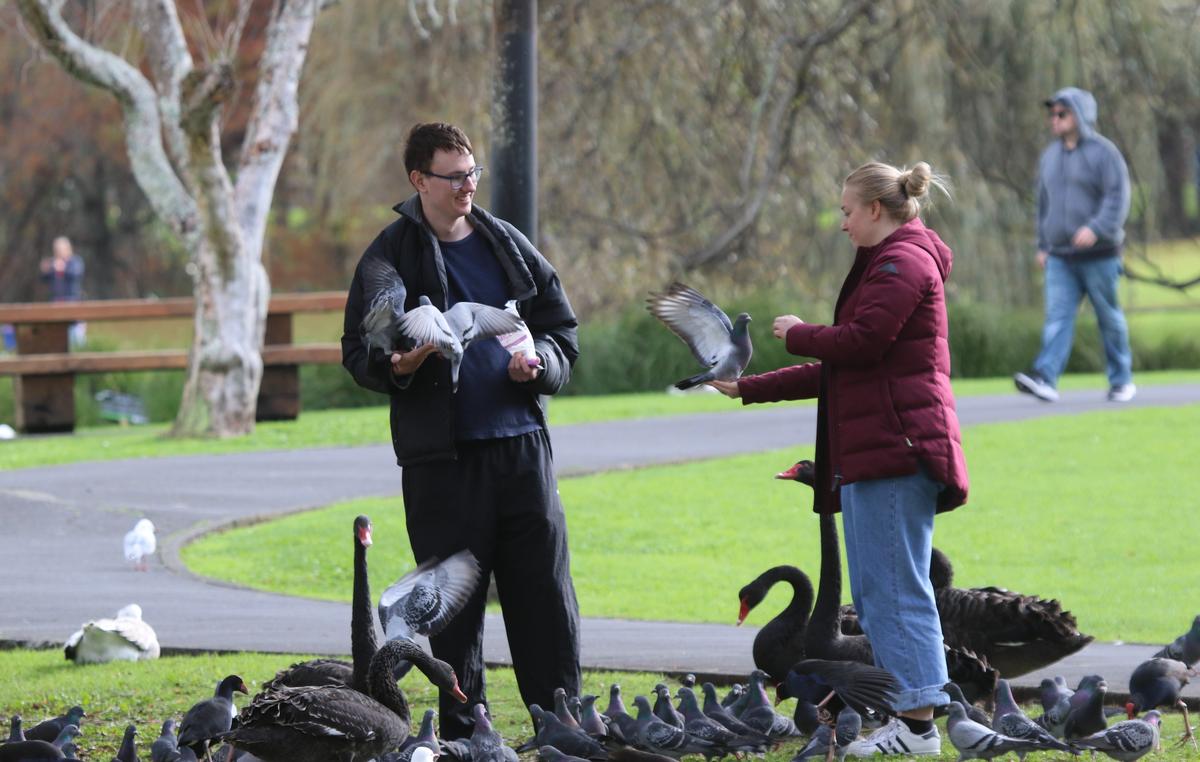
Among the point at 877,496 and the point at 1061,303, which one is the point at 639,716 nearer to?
the point at 877,496

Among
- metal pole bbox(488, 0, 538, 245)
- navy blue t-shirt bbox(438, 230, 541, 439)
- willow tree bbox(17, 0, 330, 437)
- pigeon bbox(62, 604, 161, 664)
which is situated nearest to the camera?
navy blue t-shirt bbox(438, 230, 541, 439)

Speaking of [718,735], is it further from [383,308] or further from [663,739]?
[383,308]

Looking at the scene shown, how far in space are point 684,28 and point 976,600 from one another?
17.1m

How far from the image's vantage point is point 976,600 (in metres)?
7.16

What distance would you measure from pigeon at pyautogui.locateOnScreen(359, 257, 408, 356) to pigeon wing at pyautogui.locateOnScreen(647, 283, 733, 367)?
3.09 ft

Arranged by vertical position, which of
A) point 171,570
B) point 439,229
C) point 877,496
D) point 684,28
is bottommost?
point 171,570

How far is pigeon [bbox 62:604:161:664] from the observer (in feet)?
27.5

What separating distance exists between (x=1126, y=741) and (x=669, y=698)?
1.53 meters

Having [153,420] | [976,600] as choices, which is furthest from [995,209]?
[976,600]

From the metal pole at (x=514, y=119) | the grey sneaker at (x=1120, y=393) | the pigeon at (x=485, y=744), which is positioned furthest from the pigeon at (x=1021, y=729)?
the grey sneaker at (x=1120, y=393)

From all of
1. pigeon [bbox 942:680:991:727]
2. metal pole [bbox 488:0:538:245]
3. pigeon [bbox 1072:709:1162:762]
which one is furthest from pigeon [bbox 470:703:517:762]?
metal pole [bbox 488:0:538:245]

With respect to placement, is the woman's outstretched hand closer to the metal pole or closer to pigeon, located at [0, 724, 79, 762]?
pigeon, located at [0, 724, 79, 762]

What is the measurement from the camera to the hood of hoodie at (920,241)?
5.86m

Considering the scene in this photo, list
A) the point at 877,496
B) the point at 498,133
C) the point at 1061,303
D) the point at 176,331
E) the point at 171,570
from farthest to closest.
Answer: the point at 176,331
the point at 1061,303
the point at 171,570
the point at 498,133
the point at 877,496
